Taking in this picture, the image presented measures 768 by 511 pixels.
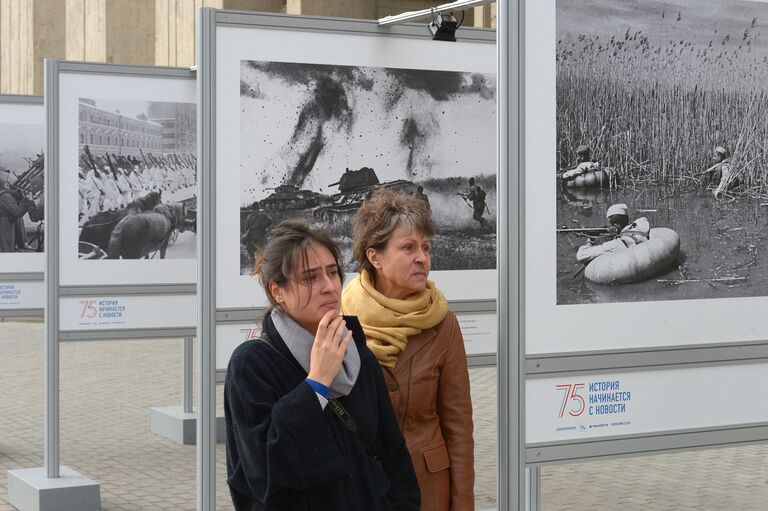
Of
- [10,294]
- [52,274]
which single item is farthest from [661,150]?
[10,294]

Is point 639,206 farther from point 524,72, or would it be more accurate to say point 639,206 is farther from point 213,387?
point 213,387

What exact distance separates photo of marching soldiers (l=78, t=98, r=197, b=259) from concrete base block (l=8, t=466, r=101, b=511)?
4.99ft

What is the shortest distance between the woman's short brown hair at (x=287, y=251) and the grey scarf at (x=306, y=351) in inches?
2.9

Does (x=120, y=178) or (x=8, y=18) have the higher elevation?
(x=8, y=18)

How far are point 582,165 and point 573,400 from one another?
0.73 m

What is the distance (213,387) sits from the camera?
20.5 ft

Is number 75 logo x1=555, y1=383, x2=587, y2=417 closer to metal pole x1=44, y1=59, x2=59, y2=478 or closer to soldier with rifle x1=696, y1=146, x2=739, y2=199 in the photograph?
soldier with rifle x1=696, y1=146, x2=739, y2=199

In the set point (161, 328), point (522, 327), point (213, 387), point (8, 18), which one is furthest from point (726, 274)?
point (8, 18)

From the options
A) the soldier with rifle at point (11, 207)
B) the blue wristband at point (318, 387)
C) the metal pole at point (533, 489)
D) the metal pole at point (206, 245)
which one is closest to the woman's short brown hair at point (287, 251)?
the blue wristband at point (318, 387)

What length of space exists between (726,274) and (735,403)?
0.44 meters

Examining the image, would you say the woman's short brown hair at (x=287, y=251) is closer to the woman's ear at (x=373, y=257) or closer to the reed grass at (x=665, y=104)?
the woman's ear at (x=373, y=257)

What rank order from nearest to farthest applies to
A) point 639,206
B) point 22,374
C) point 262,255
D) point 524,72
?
point 262,255 → point 524,72 → point 639,206 → point 22,374

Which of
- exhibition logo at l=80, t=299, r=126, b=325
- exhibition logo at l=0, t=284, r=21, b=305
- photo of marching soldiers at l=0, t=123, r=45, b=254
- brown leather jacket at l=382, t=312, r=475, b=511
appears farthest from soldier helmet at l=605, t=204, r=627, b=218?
photo of marching soldiers at l=0, t=123, r=45, b=254

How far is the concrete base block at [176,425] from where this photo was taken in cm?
1114
